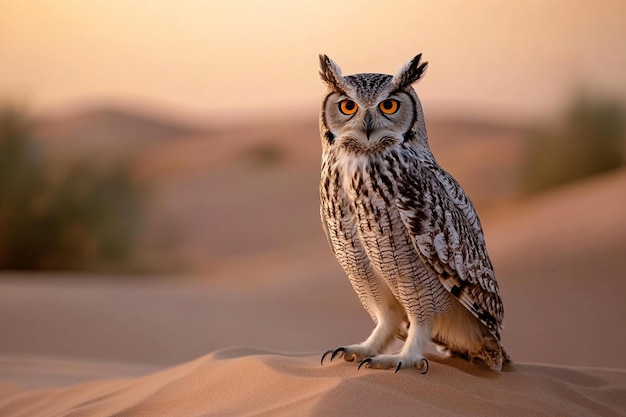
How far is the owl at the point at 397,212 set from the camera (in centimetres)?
221

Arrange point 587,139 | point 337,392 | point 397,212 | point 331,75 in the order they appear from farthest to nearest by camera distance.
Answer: point 587,139, point 331,75, point 397,212, point 337,392

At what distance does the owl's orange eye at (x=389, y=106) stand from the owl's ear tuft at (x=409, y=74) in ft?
0.14

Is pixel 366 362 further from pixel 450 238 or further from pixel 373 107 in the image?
pixel 373 107

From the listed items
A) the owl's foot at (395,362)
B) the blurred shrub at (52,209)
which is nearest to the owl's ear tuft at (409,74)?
the owl's foot at (395,362)

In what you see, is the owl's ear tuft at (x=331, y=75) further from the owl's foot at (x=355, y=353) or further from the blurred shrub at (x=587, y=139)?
the blurred shrub at (x=587, y=139)

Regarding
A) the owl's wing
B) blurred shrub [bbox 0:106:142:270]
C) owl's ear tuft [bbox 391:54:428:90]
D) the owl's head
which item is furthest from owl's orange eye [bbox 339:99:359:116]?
blurred shrub [bbox 0:106:142:270]

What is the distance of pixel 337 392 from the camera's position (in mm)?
1974

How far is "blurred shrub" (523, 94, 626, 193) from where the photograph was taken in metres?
11.4

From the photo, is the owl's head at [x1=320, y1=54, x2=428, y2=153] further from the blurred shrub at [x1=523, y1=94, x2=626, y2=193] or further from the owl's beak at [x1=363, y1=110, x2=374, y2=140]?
the blurred shrub at [x1=523, y1=94, x2=626, y2=193]

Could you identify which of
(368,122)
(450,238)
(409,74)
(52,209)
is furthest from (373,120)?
(52,209)

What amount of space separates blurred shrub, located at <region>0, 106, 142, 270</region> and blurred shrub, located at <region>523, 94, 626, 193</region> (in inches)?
263

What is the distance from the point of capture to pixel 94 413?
8.00 feet

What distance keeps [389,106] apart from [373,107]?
7 centimetres

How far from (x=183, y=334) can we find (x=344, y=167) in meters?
3.47
